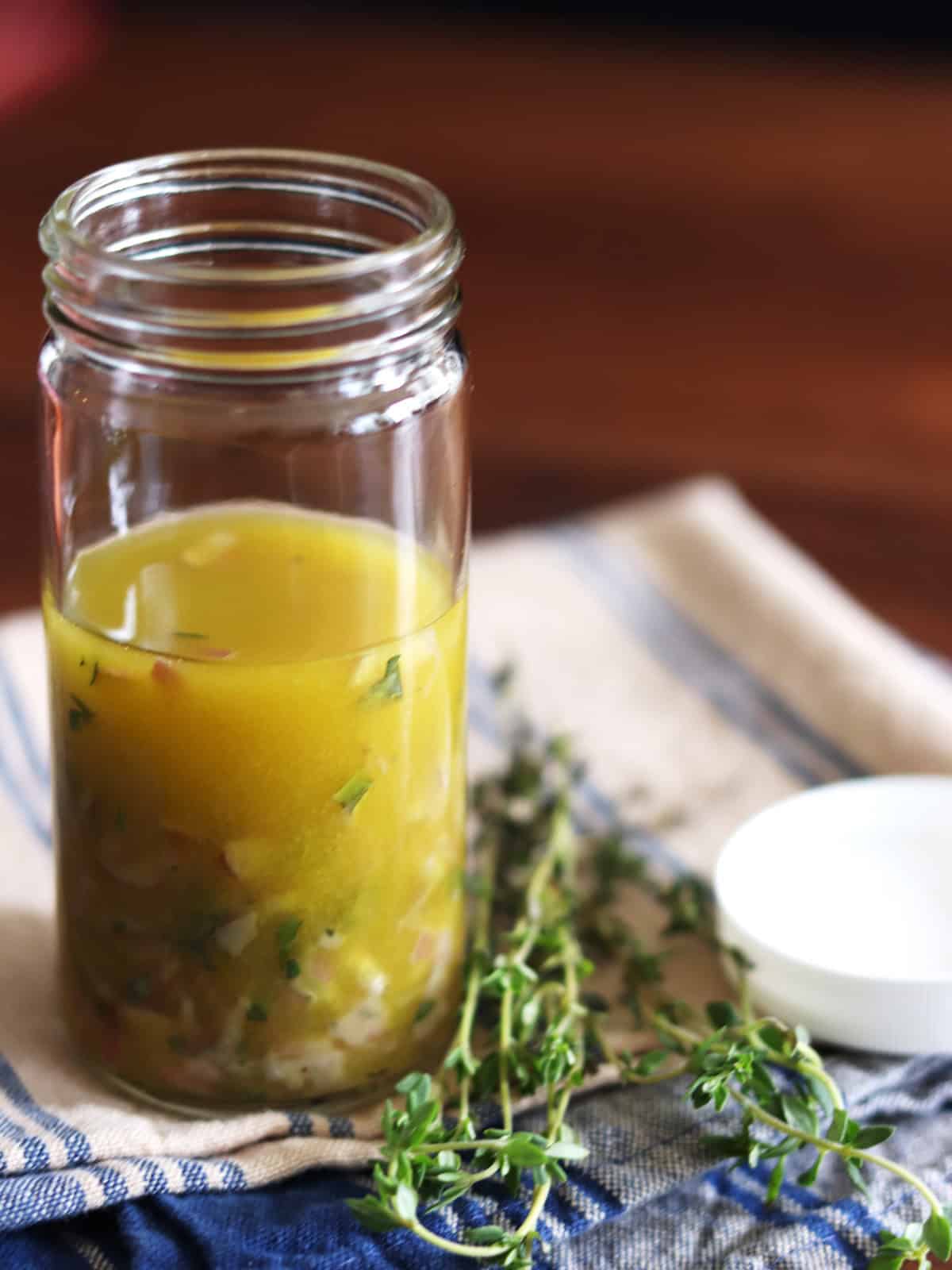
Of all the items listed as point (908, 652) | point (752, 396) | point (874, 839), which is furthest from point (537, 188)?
point (874, 839)

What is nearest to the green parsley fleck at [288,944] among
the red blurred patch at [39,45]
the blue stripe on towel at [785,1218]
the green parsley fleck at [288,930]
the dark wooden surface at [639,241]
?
the green parsley fleck at [288,930]

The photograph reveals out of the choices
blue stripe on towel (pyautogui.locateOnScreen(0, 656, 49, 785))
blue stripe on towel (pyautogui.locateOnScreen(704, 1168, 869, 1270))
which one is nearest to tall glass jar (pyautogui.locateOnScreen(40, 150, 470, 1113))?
blue stripe on towel (pyautogui.locateOnScreen(704, 1168, 869, 1270))

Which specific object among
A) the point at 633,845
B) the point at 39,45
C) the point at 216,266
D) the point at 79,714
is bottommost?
the point at 633,845

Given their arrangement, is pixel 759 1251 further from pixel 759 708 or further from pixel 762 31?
pixel 762 31

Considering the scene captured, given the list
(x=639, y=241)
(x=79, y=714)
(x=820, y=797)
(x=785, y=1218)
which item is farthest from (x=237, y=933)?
(x=639, y=241)

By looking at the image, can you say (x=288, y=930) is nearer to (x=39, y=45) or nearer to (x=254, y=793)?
(x=254, y=793)

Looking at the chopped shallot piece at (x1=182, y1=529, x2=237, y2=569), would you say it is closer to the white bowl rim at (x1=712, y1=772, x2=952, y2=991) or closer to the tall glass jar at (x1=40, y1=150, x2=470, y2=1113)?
the tall glass jar at (x1=40, y1=150, x2=470, y2=1113)
